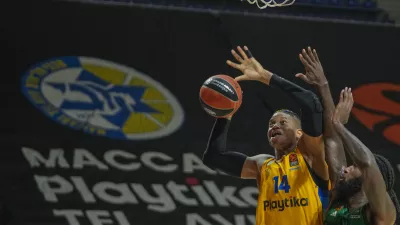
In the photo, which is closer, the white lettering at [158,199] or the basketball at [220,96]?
the basketball at [220,96]

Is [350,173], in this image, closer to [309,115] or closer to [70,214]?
[309,115]

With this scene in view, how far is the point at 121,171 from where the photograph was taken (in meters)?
7.61

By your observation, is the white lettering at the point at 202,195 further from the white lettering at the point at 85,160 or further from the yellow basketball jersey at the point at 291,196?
the yellow basketball jersey at the point at 291,196

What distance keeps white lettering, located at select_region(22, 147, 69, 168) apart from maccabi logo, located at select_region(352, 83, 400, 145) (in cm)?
334

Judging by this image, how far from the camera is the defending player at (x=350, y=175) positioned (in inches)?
170

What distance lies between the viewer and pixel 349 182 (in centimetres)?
470

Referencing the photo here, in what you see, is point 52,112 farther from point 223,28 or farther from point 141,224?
point 223,28

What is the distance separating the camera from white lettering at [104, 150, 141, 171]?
760 cm

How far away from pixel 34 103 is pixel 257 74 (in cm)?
317

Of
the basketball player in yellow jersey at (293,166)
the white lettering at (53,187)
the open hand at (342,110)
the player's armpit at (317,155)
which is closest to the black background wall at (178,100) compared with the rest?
the white lettering at (53,187)

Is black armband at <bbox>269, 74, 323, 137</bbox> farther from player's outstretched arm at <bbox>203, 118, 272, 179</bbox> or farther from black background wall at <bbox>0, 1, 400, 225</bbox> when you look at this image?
black background wall at <bbox>0, 1, 400, 225</bbox>

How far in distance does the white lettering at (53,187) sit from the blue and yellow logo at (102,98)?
60 centimetres

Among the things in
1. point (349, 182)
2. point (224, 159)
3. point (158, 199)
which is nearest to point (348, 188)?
point (349, 182)

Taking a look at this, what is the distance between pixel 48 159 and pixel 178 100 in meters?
1.54
